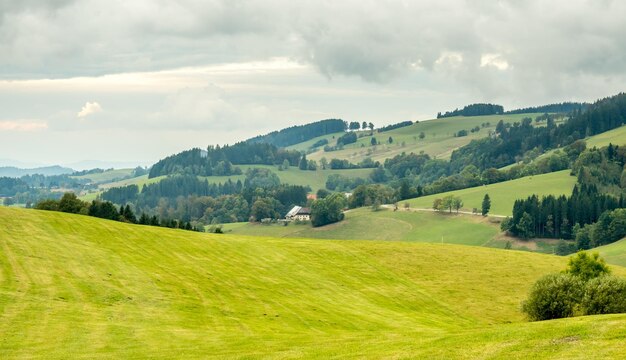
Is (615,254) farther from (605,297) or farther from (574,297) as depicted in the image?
(605,297)

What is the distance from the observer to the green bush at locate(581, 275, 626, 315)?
230 ft

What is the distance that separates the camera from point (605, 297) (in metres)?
70.9

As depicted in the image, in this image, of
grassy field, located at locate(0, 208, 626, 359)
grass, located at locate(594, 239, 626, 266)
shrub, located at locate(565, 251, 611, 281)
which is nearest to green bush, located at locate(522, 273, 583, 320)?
grassy field, located at locate(0, 208, 626, 359)

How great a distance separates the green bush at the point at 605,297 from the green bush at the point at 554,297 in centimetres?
203

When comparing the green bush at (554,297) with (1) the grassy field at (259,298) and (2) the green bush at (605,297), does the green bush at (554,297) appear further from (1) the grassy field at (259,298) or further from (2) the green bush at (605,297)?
(1) the grassy field at (259,298)

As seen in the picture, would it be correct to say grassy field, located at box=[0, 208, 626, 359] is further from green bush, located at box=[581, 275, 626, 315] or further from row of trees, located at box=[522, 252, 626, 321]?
green bush, located at box=[581, 275, 626, 315]

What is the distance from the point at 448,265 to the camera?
116 m

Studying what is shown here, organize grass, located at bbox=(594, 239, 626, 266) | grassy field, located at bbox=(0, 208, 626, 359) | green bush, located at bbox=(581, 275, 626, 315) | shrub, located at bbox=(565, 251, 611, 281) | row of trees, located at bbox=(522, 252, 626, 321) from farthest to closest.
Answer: grass, located at bbox=(594, 239, 626, 266) → shrub, located at bbox=(565, 251, 611, 281) → row of trees, located at bbox=(522, 252, 626, 321) → green bush, located at bbox=(581, 275, 626, 315) → grassy field, located at bbox=(0, 208, 626, 359)

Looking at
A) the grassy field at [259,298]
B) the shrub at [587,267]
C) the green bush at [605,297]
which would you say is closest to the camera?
the grassy field at [259,298]

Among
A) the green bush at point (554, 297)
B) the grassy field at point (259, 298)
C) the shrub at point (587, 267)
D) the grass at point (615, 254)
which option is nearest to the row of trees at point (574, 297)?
the green bush at point (554, 297)

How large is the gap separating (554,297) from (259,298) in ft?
95.9

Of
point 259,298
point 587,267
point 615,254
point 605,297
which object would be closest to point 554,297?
point 605,297

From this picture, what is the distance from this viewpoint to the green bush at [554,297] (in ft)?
247

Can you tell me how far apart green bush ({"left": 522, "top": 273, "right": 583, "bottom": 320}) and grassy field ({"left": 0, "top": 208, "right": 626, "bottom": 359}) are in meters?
3.43
